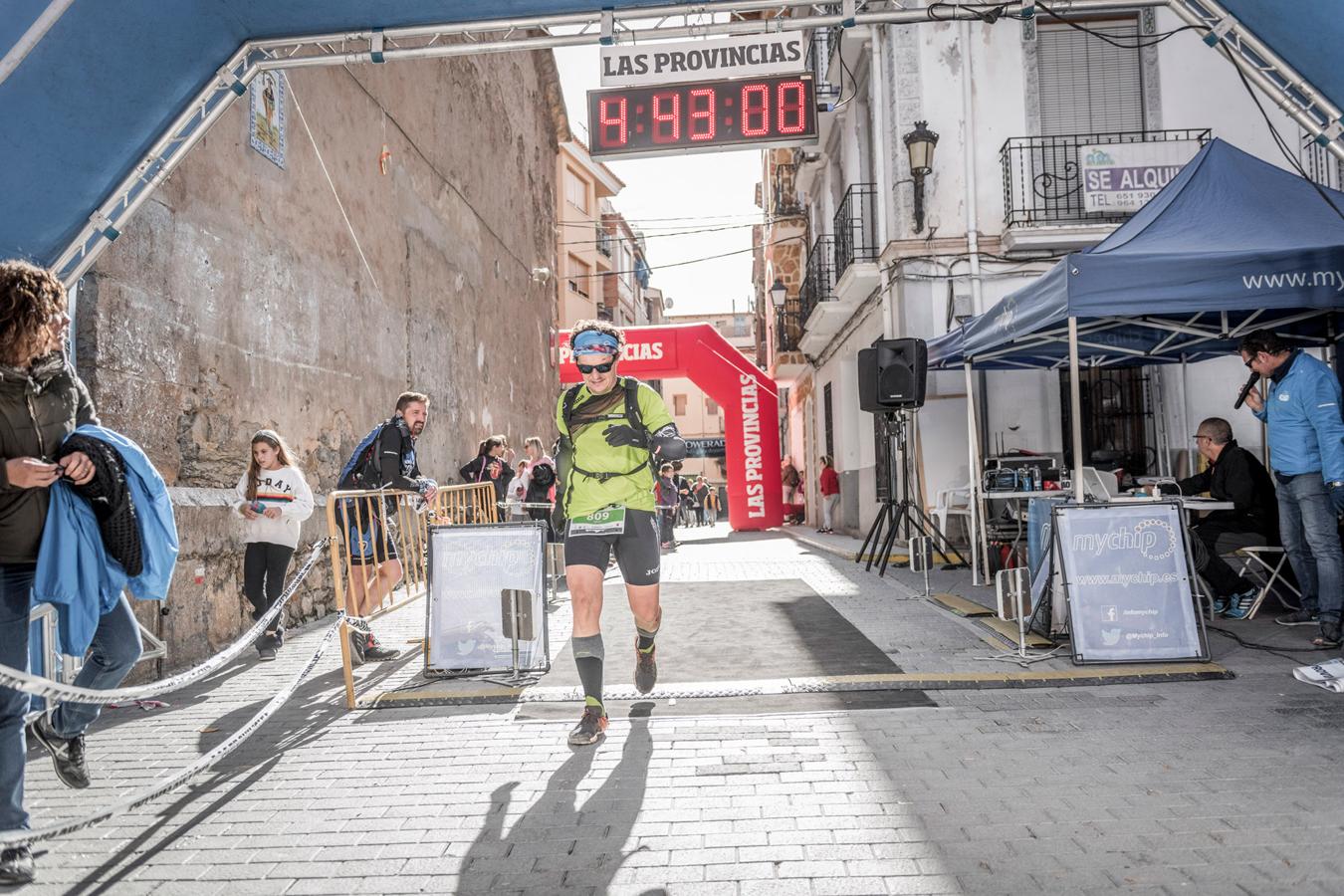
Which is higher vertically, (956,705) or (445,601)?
(445,601)

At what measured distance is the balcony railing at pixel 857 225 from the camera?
604 inches


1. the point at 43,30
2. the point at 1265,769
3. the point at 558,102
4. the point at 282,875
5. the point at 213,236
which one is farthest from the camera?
the point at 558,102

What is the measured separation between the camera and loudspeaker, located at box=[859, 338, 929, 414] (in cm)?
981

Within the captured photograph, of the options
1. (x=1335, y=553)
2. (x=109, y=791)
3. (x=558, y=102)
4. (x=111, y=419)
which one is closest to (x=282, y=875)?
(x=109, y=791)

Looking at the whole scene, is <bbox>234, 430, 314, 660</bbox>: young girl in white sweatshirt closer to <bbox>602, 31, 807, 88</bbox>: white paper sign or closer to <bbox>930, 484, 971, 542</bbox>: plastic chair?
<bbox>602, 31, 807, 88</bbox>: white paper sign

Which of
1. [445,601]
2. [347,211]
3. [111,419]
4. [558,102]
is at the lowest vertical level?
[445,601]

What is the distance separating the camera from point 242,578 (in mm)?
7559

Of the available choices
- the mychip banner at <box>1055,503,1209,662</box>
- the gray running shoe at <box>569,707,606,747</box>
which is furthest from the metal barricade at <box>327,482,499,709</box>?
the mychip banner at <box>1055,503,1209,662</box>

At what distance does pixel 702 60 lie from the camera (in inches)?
281

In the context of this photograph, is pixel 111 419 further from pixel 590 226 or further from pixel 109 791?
pixel 590 226

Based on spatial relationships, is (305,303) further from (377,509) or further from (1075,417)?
(1075,417)

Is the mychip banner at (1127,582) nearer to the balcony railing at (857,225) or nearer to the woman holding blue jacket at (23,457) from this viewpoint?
the woman holding blue jacket at (23,457)

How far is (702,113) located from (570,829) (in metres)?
6.47

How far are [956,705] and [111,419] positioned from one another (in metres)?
5.43
